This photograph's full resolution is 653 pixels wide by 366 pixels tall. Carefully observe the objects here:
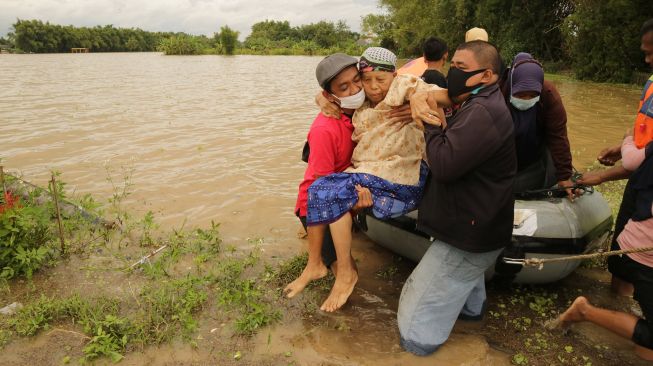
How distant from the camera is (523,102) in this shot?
325 centimetres

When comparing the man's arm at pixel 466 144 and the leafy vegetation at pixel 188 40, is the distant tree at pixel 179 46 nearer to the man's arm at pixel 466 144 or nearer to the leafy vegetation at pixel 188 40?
the leafy vegetation at pixel 188 40

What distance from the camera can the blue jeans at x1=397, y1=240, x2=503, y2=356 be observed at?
111 inches

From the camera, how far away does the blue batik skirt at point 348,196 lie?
3.07 metres

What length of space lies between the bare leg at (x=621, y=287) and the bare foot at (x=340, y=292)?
199 cm

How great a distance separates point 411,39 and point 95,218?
40.9 metres

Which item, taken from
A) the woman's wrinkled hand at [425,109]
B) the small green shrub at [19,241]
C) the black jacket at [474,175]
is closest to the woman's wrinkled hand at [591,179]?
the black jacket at [474,175]

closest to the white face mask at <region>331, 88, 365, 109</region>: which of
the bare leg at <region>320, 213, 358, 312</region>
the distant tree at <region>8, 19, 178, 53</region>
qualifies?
the bare leg at <region>320, 213, 358, 312</region>

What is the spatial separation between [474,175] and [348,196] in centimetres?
84

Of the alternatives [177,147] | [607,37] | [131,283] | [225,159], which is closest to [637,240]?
[131,283]

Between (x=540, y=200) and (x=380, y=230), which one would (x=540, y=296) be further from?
(x=380, y=230)

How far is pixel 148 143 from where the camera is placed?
8242 mm

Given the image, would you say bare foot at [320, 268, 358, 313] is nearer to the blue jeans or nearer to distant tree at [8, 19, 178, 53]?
the blue jeans

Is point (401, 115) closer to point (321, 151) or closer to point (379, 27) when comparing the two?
point (321, 151)

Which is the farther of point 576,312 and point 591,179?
point 591,179
